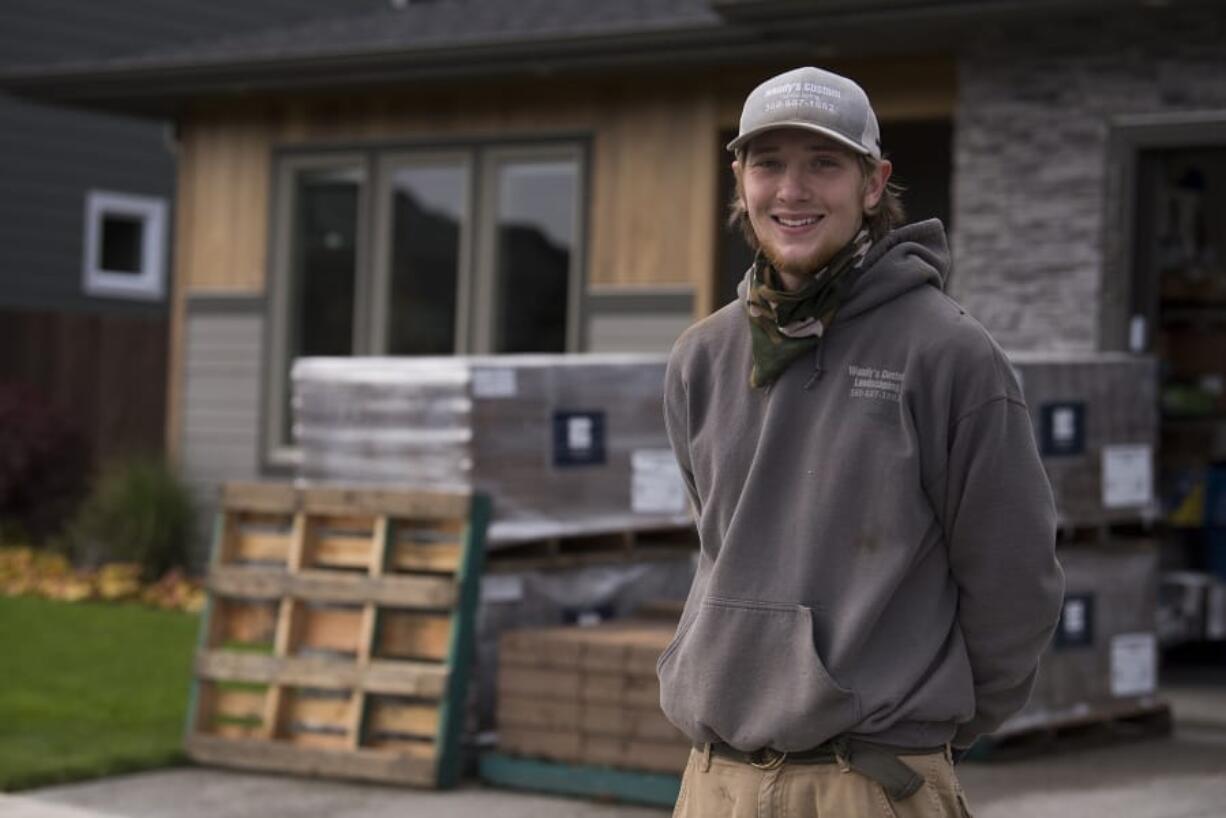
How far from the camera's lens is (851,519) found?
3.15m

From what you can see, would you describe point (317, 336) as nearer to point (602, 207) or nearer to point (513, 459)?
point (602, 207)

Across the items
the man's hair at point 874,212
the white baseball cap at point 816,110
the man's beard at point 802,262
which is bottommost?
the man's beard at point 802,262

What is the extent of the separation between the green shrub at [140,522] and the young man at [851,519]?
12.5 meters

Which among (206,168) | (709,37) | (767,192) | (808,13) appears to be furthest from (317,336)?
(767,192)

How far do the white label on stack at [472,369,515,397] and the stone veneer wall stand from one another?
156 inches

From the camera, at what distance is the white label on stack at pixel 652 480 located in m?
8.84

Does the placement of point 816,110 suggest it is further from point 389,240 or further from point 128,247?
point 128,247

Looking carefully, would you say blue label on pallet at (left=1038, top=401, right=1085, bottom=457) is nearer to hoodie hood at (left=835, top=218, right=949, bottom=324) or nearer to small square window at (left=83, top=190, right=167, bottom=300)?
hoodie hood at (left=835, top=218, right=949, bottom=324)

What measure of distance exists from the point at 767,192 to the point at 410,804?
16.0ft

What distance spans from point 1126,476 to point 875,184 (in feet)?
20.1

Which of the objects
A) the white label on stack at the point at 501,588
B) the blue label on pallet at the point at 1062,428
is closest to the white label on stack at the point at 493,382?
the white label on stack at the point at 501,588

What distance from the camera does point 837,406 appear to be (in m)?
3.20

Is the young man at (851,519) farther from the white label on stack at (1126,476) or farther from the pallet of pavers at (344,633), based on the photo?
the white label on stack at (1126,476)

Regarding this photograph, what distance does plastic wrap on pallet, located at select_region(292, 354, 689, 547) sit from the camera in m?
8.25
